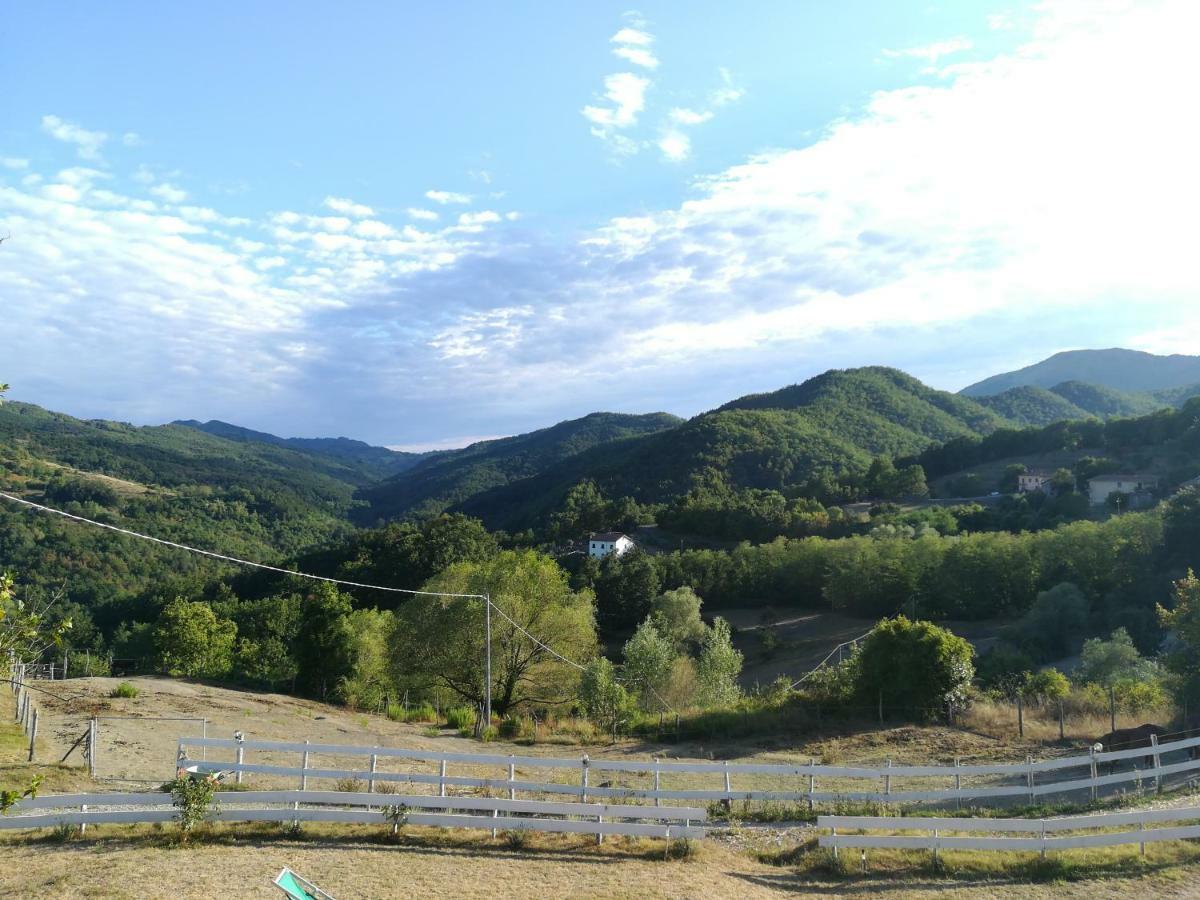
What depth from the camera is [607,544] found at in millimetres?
99188

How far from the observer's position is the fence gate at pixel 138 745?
46.7 ft

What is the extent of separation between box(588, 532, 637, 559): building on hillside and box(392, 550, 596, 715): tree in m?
65.3

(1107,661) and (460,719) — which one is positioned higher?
(1107,661)

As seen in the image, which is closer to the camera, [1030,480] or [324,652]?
[324,652]

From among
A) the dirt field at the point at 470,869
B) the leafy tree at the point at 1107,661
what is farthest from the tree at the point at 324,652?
the leafy tree at the point at 1107,661

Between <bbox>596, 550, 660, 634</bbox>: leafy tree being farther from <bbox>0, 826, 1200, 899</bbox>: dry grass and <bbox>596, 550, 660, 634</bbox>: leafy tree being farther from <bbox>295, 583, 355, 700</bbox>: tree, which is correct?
<bbox>0, 826, 1200, 899</bbox>: dry grass

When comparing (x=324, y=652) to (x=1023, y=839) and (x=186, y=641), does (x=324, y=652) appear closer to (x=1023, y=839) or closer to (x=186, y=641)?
(x=186, y=641)

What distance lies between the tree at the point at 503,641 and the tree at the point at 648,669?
4.27 metres

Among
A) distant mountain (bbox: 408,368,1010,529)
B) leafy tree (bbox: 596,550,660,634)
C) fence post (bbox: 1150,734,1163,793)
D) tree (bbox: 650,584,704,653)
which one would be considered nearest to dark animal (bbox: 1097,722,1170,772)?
fence post (bbox: 1150,734,1163,793)

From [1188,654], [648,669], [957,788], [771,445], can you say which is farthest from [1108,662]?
[771,445]

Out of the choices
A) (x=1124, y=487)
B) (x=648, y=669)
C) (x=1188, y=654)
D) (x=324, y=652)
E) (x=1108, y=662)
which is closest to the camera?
(x=1188, y=654)

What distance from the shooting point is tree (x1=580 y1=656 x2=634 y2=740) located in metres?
22.5

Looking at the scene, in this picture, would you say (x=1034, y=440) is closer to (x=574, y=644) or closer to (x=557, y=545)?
(x=557, y=545)

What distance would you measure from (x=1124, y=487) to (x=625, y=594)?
62.1 metres
